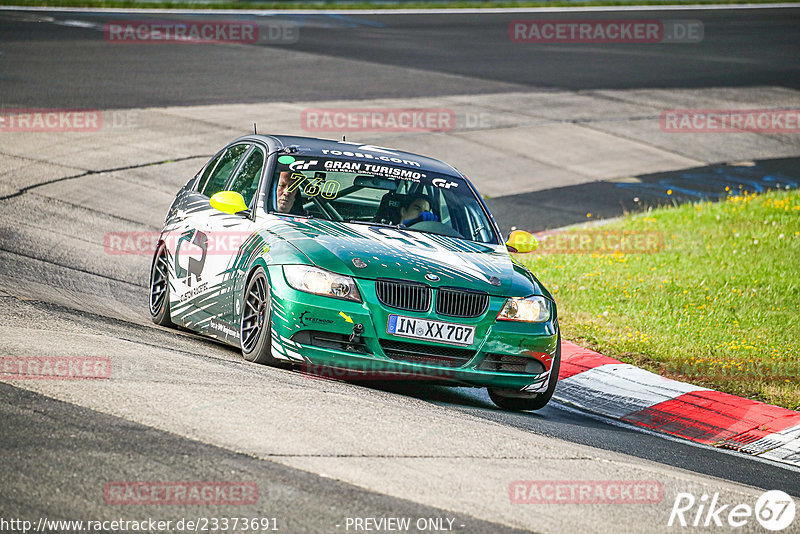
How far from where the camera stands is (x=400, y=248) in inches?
298

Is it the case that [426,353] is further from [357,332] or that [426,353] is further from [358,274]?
[358,274]

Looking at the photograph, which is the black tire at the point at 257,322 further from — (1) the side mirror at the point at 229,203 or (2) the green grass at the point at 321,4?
(2) the green grass at the point at 321,4

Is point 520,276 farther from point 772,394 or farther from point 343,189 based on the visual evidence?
point 772,394

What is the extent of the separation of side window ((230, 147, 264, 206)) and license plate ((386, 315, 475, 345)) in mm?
1947

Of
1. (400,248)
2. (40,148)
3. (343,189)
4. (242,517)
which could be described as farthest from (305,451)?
(40,148)

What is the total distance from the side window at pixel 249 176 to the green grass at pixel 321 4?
2360 centimetres

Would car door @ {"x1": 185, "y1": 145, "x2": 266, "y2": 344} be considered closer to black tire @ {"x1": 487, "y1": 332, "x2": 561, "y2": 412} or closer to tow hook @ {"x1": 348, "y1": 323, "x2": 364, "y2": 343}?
tow hook @ {"x1": 348, "y1": 323, "x2": 364, "y2": 343}

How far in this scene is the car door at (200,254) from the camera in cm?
836

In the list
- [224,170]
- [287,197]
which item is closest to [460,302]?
[287,197]

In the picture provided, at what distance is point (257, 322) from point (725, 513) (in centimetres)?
340

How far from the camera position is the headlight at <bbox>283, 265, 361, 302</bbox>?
708 centimetres

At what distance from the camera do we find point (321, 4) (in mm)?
35938

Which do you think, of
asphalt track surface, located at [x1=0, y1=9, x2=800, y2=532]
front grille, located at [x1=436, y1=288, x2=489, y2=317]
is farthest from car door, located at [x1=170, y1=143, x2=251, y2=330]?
front grille, located at [x1=436, y1=288, x2=489, y2=317]

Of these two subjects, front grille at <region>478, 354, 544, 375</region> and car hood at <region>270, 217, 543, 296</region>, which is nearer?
car hood at <region>270, 217, 543, 296</region>
